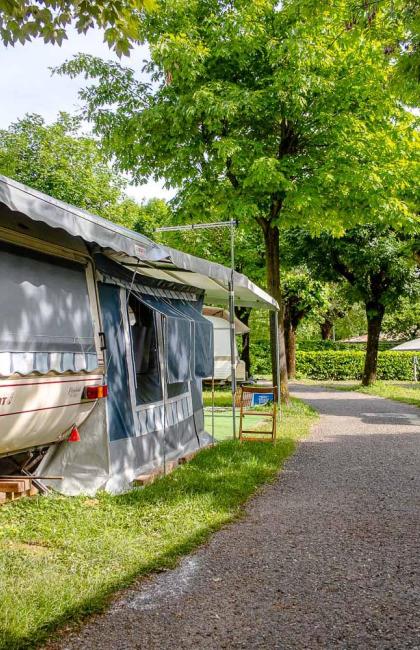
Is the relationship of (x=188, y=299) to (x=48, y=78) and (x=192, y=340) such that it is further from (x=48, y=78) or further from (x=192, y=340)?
(x=48, y=78)

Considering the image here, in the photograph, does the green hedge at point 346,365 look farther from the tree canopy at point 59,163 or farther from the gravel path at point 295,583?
the gravel path at point 295,583

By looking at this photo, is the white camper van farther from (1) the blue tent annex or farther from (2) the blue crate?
(2) the blue crate

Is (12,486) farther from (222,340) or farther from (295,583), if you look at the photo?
(222,340)

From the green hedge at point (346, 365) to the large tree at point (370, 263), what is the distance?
10.0m

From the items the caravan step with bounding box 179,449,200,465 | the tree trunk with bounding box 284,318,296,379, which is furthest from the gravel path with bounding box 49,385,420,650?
the tree trunk with bounding box 284,318,296,379

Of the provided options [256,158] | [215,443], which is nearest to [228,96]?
[256,158]

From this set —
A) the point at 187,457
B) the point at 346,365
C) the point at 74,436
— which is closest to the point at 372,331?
the point at 346,365

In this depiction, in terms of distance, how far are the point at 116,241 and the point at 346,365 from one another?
29379 mm

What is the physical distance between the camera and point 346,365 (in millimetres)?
33500

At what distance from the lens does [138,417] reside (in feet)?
23.6

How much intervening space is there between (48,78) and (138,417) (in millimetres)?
11633

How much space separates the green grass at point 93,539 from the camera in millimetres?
3502

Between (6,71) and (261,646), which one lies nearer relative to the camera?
(261,646)

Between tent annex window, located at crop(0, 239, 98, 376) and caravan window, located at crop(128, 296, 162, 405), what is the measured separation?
1718mm
